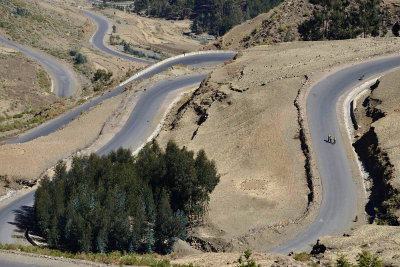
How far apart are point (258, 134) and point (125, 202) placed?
1285 cm

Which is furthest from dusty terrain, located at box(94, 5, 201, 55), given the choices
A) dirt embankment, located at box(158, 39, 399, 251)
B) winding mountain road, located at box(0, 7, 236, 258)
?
dirt embankment, located at box(158, 39, 399, 251)

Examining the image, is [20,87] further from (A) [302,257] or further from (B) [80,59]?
(A) [302,257]

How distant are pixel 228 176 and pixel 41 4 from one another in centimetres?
8680

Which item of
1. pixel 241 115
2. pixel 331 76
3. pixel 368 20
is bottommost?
pixel 241 115

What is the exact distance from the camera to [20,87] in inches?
2864

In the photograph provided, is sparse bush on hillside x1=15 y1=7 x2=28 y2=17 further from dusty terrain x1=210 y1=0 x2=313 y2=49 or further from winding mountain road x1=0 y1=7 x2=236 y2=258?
winding mountain road x1=0 y1=7 x2=236 y2=258

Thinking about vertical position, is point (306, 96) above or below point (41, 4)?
A: below

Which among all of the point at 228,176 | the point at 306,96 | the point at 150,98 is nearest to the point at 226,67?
the point at 150,98

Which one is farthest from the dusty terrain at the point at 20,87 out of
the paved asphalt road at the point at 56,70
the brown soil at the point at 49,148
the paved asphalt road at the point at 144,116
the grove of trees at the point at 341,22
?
the grove of trees at the point at 341,22

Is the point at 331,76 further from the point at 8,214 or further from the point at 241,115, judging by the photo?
the point at 8,214

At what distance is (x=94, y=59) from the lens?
90750mm

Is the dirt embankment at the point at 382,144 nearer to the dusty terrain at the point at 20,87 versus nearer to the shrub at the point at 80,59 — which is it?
the dusty terrain at the point at 20,87

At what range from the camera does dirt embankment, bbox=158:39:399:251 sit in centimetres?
3152

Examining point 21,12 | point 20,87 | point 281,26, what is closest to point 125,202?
point 20,87
